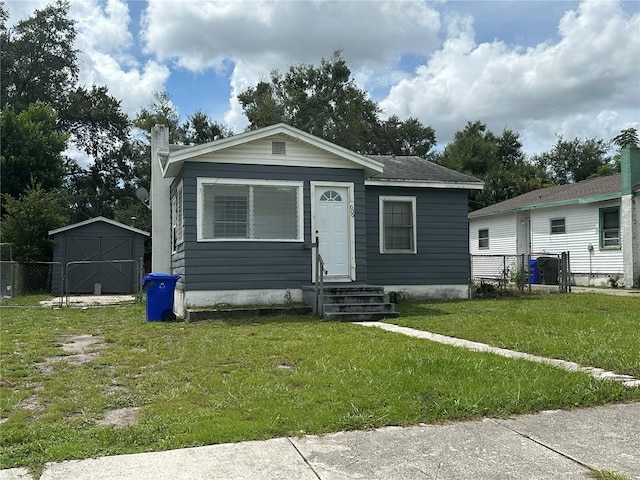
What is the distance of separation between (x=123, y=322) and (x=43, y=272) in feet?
39.1

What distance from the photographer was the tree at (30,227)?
20.7 meters

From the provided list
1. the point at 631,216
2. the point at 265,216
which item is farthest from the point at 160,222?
the point at 631,216

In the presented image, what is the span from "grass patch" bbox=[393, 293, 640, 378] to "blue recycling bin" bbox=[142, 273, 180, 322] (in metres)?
4.53

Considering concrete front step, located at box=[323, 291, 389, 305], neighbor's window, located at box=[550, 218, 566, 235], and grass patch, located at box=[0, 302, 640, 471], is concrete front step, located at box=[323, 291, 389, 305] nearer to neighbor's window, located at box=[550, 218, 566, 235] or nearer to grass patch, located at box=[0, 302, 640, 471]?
grass patch, located at box=[0, 302, 640, 471]

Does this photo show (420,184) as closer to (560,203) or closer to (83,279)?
(560,203)

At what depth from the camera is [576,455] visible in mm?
3480

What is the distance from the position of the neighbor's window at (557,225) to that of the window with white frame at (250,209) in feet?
45.0

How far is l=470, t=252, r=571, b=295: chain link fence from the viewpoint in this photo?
16.4 m

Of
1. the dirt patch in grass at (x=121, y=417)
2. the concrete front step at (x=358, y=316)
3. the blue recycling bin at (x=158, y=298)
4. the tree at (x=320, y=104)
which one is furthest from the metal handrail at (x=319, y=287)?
the tree at (x=320, y=104)

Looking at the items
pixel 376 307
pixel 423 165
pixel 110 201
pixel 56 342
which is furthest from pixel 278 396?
pixel 110 201

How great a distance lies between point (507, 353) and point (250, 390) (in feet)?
11.0

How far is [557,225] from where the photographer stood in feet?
70.6

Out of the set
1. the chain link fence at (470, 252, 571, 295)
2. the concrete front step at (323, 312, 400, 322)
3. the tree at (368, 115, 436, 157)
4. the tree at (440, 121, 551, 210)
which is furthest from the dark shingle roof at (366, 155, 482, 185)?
the tree at (368, 115, 436, 157)

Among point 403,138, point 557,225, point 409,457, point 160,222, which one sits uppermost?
point 403,138
